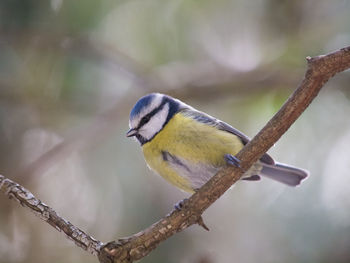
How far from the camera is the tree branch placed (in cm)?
175

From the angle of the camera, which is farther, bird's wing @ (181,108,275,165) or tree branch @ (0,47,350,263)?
bird's wing @ (181,108,275,165)

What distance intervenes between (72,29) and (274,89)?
1.53 meters

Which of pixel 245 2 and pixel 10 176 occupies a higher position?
pixel 245 2

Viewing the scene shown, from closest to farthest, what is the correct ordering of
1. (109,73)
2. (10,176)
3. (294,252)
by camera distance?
(294,252), (10,176), (109,73)

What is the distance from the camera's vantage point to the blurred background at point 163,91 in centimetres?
302

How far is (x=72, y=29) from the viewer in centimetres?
359

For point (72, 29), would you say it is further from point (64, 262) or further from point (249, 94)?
point (64, 262)

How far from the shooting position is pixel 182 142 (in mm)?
2443

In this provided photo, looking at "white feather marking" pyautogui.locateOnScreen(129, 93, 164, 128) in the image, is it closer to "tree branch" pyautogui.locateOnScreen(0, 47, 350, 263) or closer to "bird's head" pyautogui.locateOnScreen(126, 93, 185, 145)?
"bird's head" pyautogui.locateOnScreen(126, 93, 185, 145)

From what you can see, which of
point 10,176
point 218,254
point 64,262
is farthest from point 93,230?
point 218,254

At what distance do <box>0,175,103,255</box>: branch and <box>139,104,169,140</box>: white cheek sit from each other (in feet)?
3.09

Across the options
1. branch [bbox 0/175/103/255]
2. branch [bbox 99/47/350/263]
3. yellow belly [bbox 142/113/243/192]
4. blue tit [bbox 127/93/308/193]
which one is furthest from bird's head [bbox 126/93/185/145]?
branch [bbox 0/175/103/255]

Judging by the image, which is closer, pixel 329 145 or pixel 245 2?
pixel 329 145

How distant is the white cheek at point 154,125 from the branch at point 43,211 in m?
0.94
